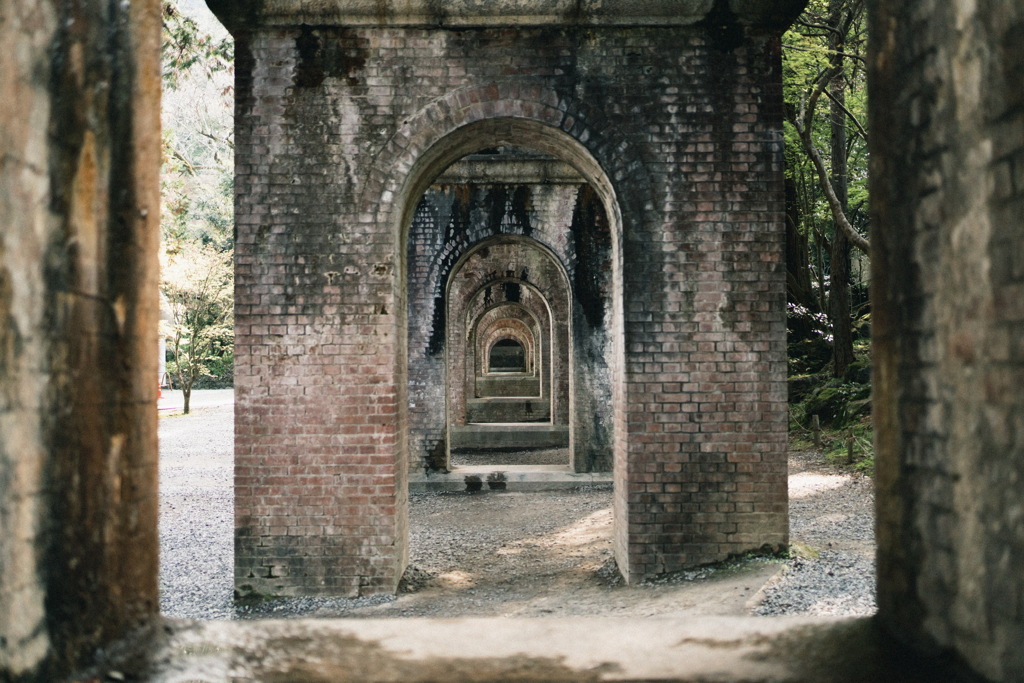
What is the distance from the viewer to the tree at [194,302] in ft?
79.3

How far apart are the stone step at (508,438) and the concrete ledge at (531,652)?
Result: 13670 mm

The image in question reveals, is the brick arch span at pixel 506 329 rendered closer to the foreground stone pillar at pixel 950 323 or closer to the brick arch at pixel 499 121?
the brick arch at pixel 499 121

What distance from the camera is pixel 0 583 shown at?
210 centimetres

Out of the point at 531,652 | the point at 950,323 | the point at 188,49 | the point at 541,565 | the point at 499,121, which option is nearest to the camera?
the point at 950,323

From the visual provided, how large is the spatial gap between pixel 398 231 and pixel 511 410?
16.1 metres

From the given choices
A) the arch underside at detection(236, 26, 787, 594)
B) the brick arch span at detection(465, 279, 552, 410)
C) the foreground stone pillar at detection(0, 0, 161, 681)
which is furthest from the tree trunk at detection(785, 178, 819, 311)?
the foreground stone pillar at detection(0, 0, 161, 681)

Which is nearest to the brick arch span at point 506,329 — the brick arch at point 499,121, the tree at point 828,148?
the tree at point 828,148

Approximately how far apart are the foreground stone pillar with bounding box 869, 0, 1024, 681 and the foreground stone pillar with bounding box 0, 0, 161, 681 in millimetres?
2848

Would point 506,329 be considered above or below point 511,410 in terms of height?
above

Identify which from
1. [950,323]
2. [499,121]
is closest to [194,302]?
[499,121]

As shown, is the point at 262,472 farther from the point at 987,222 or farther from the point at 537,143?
the point at 987,222

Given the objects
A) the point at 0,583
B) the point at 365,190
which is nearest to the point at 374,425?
the point at 365,190

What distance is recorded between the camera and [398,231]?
20.8 ft

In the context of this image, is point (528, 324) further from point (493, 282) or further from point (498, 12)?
point (498, 12)
